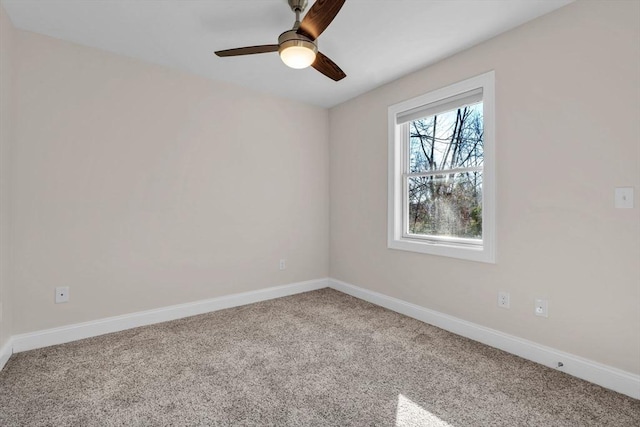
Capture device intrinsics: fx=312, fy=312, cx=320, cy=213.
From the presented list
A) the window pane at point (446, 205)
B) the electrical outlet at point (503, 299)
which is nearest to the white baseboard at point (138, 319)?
the window pane at point (446, 205)

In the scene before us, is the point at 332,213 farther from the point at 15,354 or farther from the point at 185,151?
the point at 15,354

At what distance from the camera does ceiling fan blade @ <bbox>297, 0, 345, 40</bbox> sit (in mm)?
1569

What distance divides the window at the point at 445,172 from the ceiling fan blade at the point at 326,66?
1.07 meters

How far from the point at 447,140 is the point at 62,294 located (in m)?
3.58

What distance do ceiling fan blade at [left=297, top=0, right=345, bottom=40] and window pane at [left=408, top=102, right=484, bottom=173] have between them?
1.60 meters

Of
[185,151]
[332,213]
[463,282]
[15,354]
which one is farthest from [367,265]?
[15,354]

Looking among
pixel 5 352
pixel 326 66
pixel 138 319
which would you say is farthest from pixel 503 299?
pixel 5 352

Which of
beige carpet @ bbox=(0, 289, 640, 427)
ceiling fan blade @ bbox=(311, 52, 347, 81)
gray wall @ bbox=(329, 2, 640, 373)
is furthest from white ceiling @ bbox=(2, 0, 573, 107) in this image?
beige carpet @ bbox=(0, 289, 640, 427)

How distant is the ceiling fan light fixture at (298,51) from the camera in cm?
184

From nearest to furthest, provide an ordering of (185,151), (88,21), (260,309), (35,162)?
1. (88,21)
2. (35,162)
3. (185,151)
4. (260,309)

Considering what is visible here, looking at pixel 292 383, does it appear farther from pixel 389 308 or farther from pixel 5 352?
pixel 5 352

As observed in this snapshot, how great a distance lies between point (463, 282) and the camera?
267 centimetres

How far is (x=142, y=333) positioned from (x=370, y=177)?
2.71 metres

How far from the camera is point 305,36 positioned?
72.8 inches
